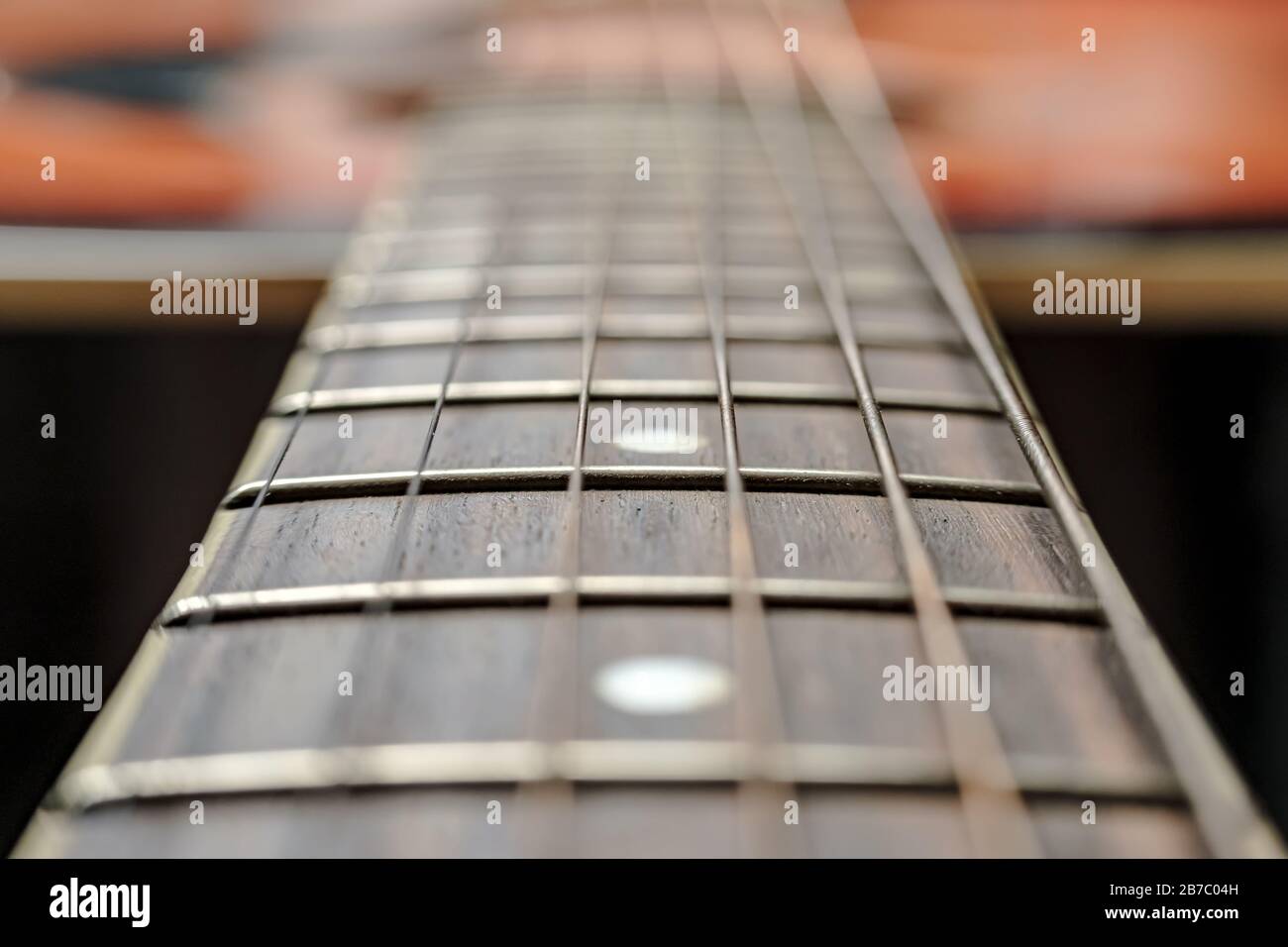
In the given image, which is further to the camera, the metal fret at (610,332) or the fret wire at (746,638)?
the metal fret at (610,332)

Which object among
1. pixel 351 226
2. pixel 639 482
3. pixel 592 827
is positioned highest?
pixel 351 226

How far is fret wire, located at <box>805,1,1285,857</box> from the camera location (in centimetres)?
29

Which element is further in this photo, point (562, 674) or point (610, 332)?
point (610, 332)

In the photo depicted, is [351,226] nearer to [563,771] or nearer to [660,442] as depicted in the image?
[660,442]

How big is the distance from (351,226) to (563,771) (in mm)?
778

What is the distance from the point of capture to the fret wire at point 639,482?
1.38 ft

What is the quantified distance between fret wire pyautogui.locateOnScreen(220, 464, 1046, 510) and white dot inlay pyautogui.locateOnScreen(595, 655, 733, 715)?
0.33ft

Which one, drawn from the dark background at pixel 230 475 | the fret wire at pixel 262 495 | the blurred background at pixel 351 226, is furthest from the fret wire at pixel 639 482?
the dark background at pixel 230 475

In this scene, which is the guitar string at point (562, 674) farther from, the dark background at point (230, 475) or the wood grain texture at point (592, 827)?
the dark background at point (230, 475)

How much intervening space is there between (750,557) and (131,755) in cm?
20

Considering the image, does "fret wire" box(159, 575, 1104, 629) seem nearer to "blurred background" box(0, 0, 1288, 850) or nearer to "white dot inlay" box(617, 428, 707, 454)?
"white dot inlay" box(617, 428, 707, 454)

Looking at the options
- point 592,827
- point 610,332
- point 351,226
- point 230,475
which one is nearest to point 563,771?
point 592,827

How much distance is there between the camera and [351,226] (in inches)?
38.5

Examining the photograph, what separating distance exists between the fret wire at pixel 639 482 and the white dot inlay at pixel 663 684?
0.33 ft
